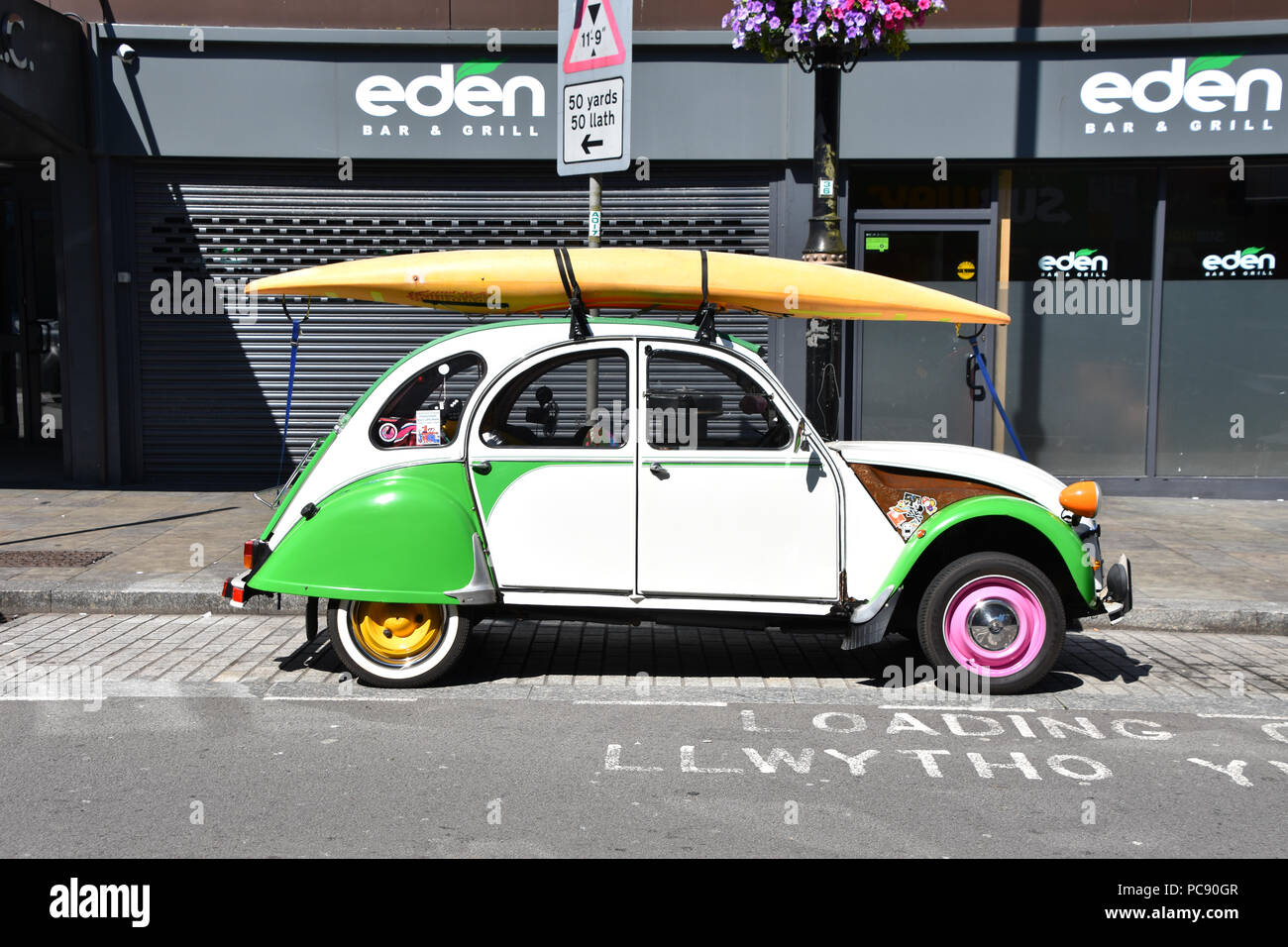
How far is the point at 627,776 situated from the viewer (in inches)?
201

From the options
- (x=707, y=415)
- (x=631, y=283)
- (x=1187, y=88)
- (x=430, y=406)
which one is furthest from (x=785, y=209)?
(x=430, y=406)

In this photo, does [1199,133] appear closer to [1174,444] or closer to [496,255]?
[1174,444]

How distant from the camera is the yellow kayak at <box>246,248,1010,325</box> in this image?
650cm

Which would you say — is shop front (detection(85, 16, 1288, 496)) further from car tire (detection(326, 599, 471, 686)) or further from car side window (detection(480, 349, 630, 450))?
car tire (detection(326, 599, 471, 686))

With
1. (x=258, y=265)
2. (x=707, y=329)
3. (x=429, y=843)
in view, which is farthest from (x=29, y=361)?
(x=429, y=843)

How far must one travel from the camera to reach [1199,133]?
11.8 meters

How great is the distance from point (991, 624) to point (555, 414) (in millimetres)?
2518

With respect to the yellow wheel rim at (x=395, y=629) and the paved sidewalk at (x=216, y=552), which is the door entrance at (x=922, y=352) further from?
the yellow wheel rim at (x=395, y=629)

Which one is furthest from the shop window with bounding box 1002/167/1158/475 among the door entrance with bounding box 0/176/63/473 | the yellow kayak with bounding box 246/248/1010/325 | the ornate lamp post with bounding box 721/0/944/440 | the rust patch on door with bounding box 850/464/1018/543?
the door entrance with bounding box 0/176/63/473

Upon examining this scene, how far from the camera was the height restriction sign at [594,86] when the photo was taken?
25.9 feet

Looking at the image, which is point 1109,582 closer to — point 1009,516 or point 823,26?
point 1009,516

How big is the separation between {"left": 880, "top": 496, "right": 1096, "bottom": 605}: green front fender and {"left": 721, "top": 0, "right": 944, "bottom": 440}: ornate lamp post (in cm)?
163

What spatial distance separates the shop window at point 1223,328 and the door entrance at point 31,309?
12312 mm
